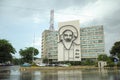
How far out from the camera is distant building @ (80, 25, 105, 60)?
140 meters

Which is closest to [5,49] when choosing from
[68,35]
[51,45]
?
[68,35]

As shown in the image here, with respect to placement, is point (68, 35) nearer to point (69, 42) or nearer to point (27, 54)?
point (69, 42)

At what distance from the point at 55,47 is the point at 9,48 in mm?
59414

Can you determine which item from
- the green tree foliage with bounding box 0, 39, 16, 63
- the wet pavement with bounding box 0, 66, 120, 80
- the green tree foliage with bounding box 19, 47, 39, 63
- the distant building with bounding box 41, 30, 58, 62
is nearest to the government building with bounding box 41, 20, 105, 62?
the distant building with bounding box 41, 30, 58, 62

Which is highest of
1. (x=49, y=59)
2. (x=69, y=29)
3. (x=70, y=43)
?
(x=69, y=29)

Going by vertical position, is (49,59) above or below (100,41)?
below

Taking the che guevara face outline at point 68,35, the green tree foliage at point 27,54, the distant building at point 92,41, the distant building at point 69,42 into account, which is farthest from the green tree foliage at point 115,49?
the green tree foliage at point 27,54

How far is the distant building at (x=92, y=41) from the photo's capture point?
140m

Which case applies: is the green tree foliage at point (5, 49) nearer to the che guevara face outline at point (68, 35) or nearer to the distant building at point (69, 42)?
the distant building at point (69, 42)

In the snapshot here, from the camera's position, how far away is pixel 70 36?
5305 inches

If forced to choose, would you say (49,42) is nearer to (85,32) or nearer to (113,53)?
(85,32)

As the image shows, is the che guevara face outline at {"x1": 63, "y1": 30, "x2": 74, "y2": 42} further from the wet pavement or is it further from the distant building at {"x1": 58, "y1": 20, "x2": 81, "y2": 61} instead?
the wet pavement

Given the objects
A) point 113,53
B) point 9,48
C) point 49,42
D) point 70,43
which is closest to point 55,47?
point 49,42

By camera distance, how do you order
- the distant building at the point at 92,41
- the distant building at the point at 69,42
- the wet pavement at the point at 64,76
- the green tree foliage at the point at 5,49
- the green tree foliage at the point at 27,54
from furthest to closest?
1. the green tree foliage at the point at 27,54
2. the distant building at the point at 92,41
3. the distant building at the point at 69,42
4. the green tree foliage at the point at 5,49
5. the wet pavement at the point at 64,76
